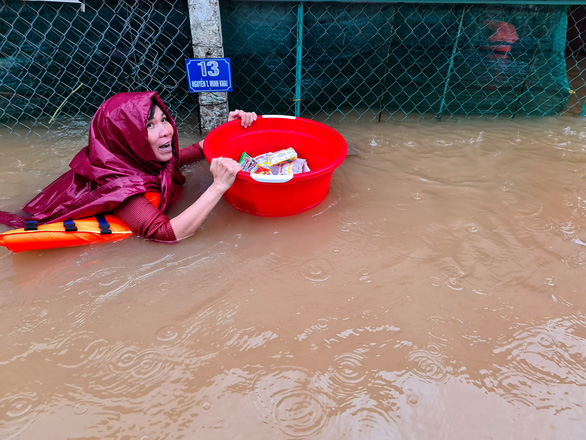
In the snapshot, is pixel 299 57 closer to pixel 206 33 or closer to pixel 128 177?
pixel 206 33

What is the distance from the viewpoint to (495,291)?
1712mm

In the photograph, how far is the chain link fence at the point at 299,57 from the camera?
290 centimetres

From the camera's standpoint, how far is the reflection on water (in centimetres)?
125

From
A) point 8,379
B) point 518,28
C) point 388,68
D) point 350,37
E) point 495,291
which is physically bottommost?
point 8,379

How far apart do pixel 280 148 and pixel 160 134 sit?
35.6 inches

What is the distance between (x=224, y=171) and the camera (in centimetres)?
181

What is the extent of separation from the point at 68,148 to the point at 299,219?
1.93m

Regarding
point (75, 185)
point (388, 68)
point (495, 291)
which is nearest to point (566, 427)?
point (495, 291)

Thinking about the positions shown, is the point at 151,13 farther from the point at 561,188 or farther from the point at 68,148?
the point at 561,188

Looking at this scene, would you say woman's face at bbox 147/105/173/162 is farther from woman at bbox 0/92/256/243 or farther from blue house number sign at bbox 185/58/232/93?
blue house number sign at bbox 185/58/232/93

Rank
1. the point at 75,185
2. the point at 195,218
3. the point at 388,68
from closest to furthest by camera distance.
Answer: the point at 195,218, the point at 75,185, the point at 388,68

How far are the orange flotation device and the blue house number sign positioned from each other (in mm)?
1192

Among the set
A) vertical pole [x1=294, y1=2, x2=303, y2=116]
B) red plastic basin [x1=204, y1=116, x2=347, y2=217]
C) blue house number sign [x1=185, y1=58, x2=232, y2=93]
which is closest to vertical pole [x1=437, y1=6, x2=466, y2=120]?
vertical pole [x1=294, y1=2, x2=303, y2=116]

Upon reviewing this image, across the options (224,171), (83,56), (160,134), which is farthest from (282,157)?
(83,56)
